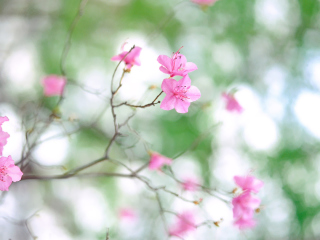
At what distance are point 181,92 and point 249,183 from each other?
29 centimetres

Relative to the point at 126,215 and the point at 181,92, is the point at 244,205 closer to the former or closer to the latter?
the point at 181,92

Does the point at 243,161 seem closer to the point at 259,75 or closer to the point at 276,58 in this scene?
the point at 259,75

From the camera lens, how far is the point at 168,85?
0.63m

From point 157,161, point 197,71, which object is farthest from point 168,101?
point 197,71

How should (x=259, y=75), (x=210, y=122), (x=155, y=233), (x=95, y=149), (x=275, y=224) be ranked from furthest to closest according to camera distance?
(x=95, y=149)
(x=259, y=75)
(x=210, y=122)
(x=275, y=224)
(x=155, y=233)

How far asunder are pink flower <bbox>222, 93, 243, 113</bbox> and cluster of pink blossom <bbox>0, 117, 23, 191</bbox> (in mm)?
673

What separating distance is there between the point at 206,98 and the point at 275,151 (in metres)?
0.53

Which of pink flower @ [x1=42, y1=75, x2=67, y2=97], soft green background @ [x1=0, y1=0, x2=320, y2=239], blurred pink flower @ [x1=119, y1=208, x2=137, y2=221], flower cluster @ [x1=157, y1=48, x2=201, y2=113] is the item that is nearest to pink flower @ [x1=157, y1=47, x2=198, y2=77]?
flower cluster @ [x1=157, y1=48, x2=201, y2=113]

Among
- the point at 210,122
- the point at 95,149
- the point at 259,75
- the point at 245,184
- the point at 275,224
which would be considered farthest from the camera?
the point at 95,149

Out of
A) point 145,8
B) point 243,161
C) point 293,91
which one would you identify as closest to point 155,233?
point 243,161

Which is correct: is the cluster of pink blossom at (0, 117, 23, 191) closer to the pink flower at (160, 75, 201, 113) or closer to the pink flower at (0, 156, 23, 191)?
the pink flower at (0, 156, 23, 191)

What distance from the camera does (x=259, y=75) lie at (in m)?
2.12

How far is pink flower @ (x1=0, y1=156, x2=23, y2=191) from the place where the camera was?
59 centimetres

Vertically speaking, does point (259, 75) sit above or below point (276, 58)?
below
